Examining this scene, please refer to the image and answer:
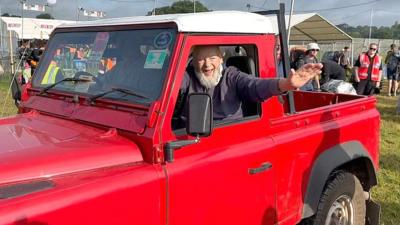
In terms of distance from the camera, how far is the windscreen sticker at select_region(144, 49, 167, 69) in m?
2.50

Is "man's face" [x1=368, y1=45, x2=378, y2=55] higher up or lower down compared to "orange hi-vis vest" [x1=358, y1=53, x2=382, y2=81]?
higher up

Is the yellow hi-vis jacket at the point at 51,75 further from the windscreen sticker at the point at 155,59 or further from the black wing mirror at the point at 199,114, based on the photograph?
the black wing mirror at the point at 199,114

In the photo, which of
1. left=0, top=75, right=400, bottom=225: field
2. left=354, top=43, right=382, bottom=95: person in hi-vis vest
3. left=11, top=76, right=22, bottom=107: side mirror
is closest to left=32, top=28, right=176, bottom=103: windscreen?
left=11, top=76, right=22, bottom=107: side mirror

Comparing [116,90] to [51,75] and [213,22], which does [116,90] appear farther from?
[51,75]

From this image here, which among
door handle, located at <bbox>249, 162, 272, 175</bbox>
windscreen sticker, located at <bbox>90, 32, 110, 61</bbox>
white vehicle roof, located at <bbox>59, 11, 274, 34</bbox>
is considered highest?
white vehicle roof, located at <bbox>59, 11, 274, 34</bbox>

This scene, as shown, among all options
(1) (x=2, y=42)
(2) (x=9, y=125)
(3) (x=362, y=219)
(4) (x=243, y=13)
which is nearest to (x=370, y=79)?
(3) (x=362, y=219)

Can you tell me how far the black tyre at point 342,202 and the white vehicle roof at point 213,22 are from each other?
4.54 feet

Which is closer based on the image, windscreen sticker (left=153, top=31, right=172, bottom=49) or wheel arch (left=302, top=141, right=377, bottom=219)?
windscreen sticker (left=153, top=31, right=172, bottom=49)

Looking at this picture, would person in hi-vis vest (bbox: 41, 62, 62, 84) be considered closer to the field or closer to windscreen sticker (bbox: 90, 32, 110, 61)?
windscreen sticker (bbox: 90, 32, 110, 61)

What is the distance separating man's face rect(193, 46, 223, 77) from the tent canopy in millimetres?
19795

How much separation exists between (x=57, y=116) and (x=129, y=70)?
2.06ft

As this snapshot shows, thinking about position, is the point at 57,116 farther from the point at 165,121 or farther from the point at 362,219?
the point at 362,219

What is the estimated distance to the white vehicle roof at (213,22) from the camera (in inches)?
98.9

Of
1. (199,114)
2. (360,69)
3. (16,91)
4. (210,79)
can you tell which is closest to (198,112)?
(199,114)
